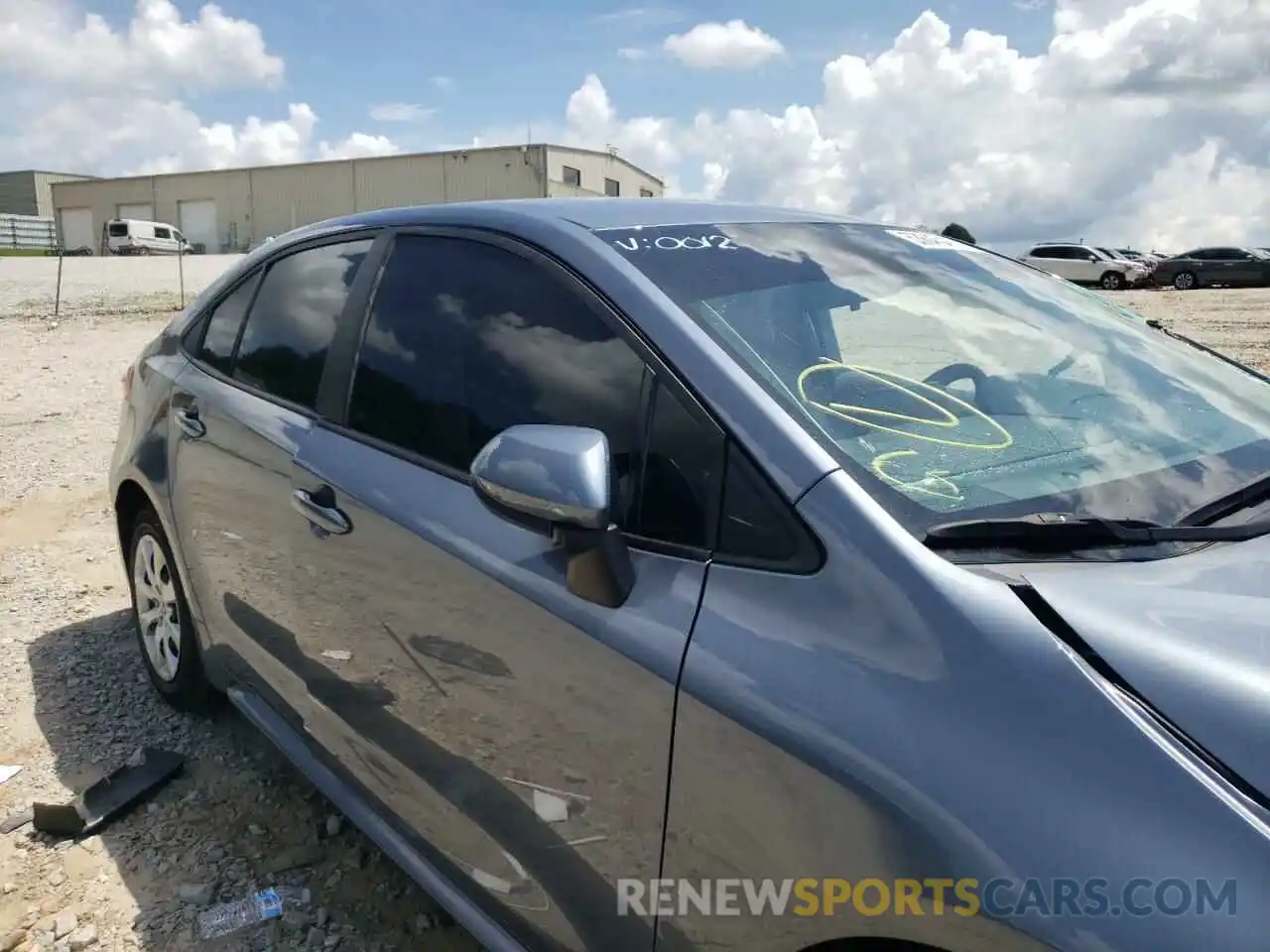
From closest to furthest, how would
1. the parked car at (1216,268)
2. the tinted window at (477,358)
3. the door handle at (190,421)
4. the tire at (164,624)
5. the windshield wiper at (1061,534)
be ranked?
the windshield wiper at (1061,534)
the tinted window at (477,358)
the door handle at (190,421)
the tire at (164,624)
the parked car at (1216,268)

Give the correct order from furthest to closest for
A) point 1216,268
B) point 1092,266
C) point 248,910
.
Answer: point 1092,266
point 1216,268
point 248,910

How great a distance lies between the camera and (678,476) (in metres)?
1.64

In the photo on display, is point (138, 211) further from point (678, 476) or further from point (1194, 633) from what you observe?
point (1194, 633)

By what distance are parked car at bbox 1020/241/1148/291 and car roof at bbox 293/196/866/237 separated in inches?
1210

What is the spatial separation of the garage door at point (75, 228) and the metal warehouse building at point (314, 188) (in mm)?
57

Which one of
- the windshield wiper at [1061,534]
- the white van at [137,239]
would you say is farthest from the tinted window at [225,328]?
the white van at [137,239]

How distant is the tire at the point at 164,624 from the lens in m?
3.34

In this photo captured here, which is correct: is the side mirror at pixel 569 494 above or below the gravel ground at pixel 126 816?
above

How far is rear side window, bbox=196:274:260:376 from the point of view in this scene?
10.3 ft

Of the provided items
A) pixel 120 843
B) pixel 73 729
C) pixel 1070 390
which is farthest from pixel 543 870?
pixel 73 729

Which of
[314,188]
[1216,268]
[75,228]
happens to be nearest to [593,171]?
[314,188]

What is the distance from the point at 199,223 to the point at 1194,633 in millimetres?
57788

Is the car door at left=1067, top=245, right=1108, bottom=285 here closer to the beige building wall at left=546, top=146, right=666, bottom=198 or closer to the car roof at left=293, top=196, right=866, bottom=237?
the beige building wall at left=546, top=146, right=666, bottom=198

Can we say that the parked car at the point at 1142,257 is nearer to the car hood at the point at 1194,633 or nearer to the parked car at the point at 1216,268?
the parked car at the point at 1216,268
